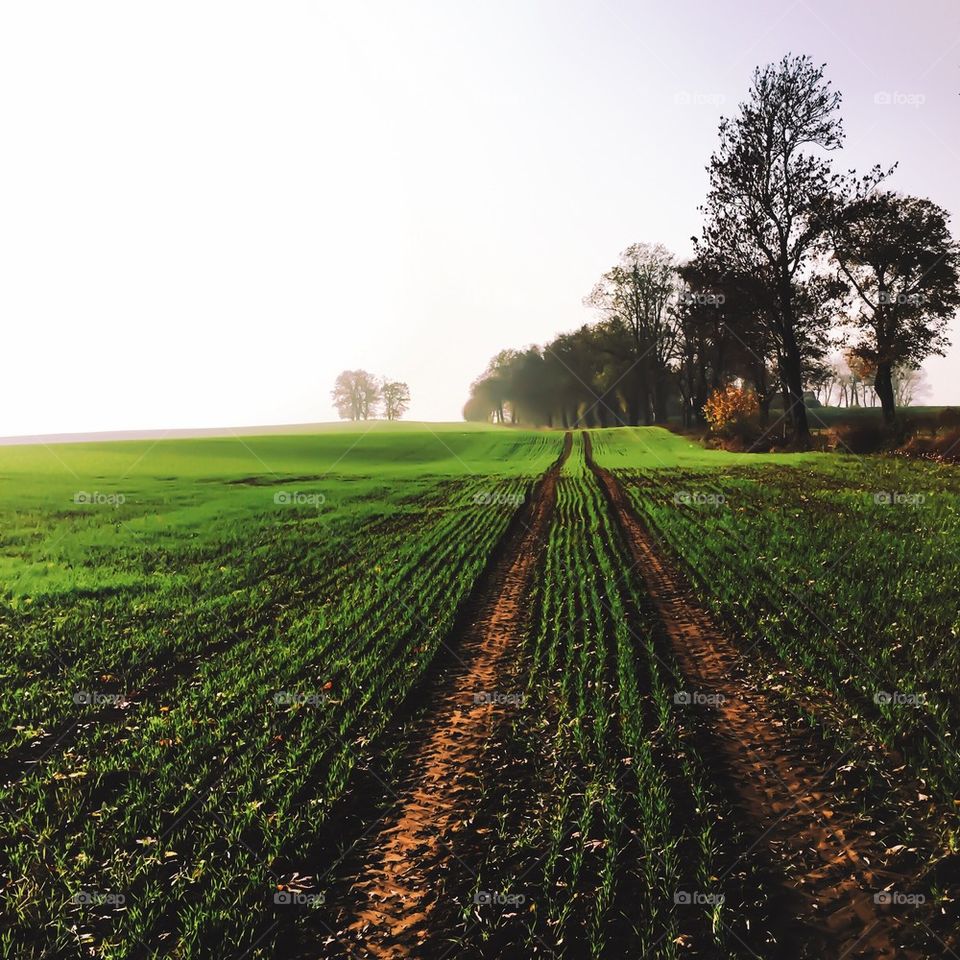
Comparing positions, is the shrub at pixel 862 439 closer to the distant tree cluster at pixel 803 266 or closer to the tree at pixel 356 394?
the distant tree cluster at pixel 803 266

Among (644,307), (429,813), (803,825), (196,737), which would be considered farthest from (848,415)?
(196,737)

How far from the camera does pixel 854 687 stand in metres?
7.71

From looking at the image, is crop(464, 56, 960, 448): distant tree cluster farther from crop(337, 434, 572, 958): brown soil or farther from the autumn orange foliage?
crop(337, 434, 572, 958): brown soil

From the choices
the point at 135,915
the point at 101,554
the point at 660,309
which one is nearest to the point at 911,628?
the point at 135,915

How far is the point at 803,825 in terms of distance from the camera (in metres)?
5.34

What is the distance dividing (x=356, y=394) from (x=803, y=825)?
143760 mm

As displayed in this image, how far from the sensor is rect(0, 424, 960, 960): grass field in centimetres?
458

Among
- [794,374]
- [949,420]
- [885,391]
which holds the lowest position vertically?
[949,420]

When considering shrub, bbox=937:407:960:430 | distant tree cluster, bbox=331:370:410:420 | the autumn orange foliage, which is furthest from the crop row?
distant tree cluster, bbox=331:370:410:420

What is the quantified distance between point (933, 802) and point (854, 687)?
2216mm

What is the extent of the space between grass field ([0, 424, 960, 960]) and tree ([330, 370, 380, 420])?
128 metres

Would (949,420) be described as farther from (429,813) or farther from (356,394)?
(356,394)

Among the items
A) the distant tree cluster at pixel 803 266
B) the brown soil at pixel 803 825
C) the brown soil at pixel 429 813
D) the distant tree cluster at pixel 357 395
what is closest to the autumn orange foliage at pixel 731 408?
the distant tree cluster at pixel 803 266

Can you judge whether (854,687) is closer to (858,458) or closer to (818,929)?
(818,929)
